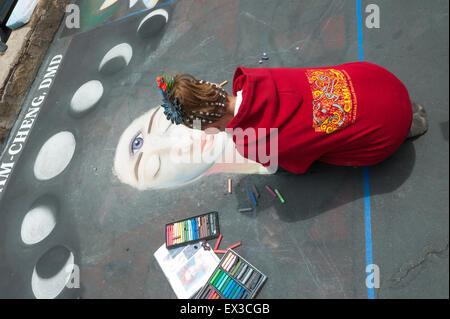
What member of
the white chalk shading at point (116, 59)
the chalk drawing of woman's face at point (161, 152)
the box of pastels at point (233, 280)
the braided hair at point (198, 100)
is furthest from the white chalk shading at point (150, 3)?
the box of pastels at point (233, 280)

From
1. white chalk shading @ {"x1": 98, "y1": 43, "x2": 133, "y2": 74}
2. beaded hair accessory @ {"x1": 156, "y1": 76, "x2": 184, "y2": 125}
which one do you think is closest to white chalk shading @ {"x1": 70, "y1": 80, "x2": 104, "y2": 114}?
white chalk shading @ {"x1": 98, "y1": 43, "x2": 133, "y2": 74}

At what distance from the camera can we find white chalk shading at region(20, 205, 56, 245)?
420cm

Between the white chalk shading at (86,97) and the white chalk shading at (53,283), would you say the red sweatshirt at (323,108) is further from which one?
the white chalk shading at (86,97)

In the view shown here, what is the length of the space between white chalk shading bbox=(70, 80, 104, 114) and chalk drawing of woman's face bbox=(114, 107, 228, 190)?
1158 millimetres

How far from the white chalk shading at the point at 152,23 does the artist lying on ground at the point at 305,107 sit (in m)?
3.61

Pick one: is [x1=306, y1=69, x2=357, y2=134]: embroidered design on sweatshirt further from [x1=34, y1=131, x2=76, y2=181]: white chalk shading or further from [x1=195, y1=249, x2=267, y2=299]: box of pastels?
[x1=34, y1=131, x2=76, y2=181]: white chalk shading

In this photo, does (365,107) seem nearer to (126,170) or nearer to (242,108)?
(242,108)

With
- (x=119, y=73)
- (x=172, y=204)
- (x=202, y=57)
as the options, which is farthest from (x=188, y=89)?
(x=119, y=73)

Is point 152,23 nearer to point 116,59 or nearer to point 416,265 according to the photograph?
point 116,59

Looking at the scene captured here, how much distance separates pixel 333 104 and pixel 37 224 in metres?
4.35

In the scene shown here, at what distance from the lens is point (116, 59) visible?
5.47m

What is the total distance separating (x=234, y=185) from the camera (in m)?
3.58

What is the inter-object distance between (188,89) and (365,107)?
1.34 meters

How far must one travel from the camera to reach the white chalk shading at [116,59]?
5.36 m
